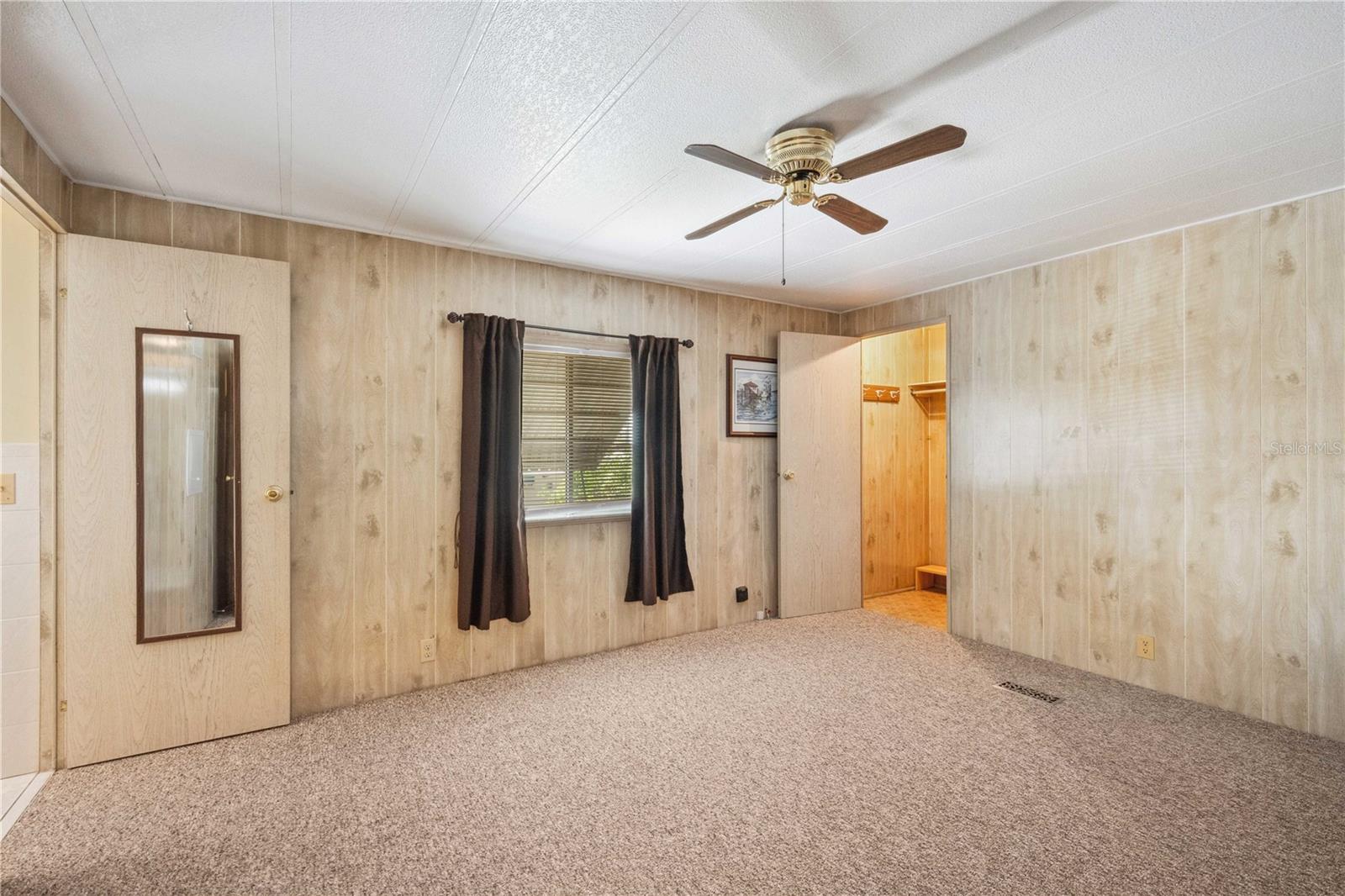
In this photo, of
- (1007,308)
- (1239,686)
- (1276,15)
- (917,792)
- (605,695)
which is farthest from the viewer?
(1007,308)

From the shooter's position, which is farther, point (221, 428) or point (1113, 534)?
point (1113, 534)

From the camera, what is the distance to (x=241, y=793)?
228 cm

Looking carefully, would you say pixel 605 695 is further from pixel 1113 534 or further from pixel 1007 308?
pixel 1007 308

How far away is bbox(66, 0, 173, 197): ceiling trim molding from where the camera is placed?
1567mm

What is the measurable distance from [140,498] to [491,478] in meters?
1.47

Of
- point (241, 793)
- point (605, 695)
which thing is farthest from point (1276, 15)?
point (241, 793)

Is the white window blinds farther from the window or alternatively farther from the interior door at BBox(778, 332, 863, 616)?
the interior door at BBox(778, 332, 863, 616)

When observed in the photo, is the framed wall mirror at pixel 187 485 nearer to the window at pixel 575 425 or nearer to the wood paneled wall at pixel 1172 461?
the window at pixel 575 425

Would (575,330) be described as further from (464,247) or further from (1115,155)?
(1115,155)

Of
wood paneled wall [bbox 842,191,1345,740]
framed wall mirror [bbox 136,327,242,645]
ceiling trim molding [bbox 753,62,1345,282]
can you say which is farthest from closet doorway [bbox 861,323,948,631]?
framed wall mirror [bbox 136,327,242,645]

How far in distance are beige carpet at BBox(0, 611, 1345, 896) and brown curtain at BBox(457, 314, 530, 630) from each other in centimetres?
50

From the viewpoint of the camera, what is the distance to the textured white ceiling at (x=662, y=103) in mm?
1605

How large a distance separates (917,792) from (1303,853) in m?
1.13

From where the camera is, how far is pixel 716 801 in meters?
2.23
